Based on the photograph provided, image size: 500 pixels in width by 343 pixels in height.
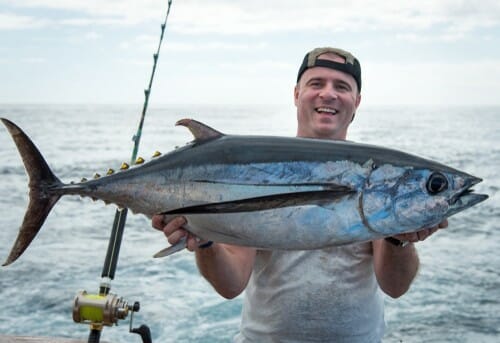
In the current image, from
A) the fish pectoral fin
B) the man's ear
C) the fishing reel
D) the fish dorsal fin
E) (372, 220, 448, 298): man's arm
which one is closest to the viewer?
the fish pectoral fin

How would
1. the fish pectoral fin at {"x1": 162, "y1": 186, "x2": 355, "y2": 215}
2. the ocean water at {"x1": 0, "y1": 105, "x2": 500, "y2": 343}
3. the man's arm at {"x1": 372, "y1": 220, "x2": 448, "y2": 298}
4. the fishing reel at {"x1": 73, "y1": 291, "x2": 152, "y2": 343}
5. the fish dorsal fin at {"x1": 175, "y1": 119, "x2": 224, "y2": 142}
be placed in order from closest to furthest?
1. the fish pectoral fin at {"x1": 162, "y1": 186, "x2": 355, "y2": 215}
2. the fish dorsal fin at {"x1": 175, "y1": 119, "x2": 224, "y2": 142}
3. the man's arm at {"x1": 372, "y1": 220, "x2": 448, "y2": 298}
4. the fishing reel at {"x1": 73, "y1": 291, "x2": 152, "y2": 343}
5. the ocean water at {"x1": 0, "y1": 105, "x2": 500, "y2": 343}

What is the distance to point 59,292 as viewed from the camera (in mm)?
6707

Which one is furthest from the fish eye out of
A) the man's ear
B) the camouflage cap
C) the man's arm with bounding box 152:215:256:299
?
the man's ear

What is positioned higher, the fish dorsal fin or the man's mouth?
the man's mouth

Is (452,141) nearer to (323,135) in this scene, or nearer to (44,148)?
(44,148)

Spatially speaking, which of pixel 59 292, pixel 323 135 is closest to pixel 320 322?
pixel 323 135

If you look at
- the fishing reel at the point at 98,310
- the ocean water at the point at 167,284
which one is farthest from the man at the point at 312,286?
the ocean water at the point at 167,284

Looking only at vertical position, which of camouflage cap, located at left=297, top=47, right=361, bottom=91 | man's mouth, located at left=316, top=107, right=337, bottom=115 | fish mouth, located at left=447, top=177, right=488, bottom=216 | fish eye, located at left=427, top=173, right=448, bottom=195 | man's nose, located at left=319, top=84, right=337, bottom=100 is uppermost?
camouflage cap, located at left=297, top=47, right=361, bottom=91

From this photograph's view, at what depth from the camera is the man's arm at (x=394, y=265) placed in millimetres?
2441

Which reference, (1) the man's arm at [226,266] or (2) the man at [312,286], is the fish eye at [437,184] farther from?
(1) the man's arm at [226,266]

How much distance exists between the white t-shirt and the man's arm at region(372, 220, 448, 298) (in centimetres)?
8

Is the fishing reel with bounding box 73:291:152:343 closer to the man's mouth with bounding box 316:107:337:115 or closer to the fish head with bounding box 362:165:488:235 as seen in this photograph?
the man's mouth with bounding box 316:107:337:115

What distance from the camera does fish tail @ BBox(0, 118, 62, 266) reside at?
199cm

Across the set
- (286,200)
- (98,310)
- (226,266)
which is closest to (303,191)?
(286,200)
